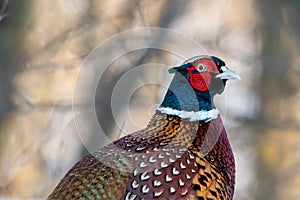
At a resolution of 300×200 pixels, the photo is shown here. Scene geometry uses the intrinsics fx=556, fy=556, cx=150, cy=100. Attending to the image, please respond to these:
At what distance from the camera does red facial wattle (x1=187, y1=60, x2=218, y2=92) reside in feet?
4.10

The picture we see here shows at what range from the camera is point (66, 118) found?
5.24 feet

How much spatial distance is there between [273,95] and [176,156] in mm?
540

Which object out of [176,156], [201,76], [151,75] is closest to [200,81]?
[201,76]

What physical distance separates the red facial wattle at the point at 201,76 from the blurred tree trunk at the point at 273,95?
387mm

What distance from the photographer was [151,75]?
1.57m

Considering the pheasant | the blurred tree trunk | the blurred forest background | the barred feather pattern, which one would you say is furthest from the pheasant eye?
the blurred tree trunk

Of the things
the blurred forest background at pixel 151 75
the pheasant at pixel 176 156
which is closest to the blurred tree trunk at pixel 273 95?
the blurred forest background at pixel 151 75

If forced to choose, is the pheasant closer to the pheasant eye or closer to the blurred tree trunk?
the pheasant eye

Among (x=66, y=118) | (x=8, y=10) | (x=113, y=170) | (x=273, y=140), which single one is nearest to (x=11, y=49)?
(x=8, y=10)

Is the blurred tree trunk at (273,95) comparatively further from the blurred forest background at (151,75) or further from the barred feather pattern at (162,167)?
the barred feather pattern at (162,167)

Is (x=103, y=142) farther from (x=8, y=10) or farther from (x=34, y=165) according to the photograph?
(x=8, y=10)

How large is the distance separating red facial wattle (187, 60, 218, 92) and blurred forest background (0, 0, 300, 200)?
0.97 ft

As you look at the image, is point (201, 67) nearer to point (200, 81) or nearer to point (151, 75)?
point (200, 81)

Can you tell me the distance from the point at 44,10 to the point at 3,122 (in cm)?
35
